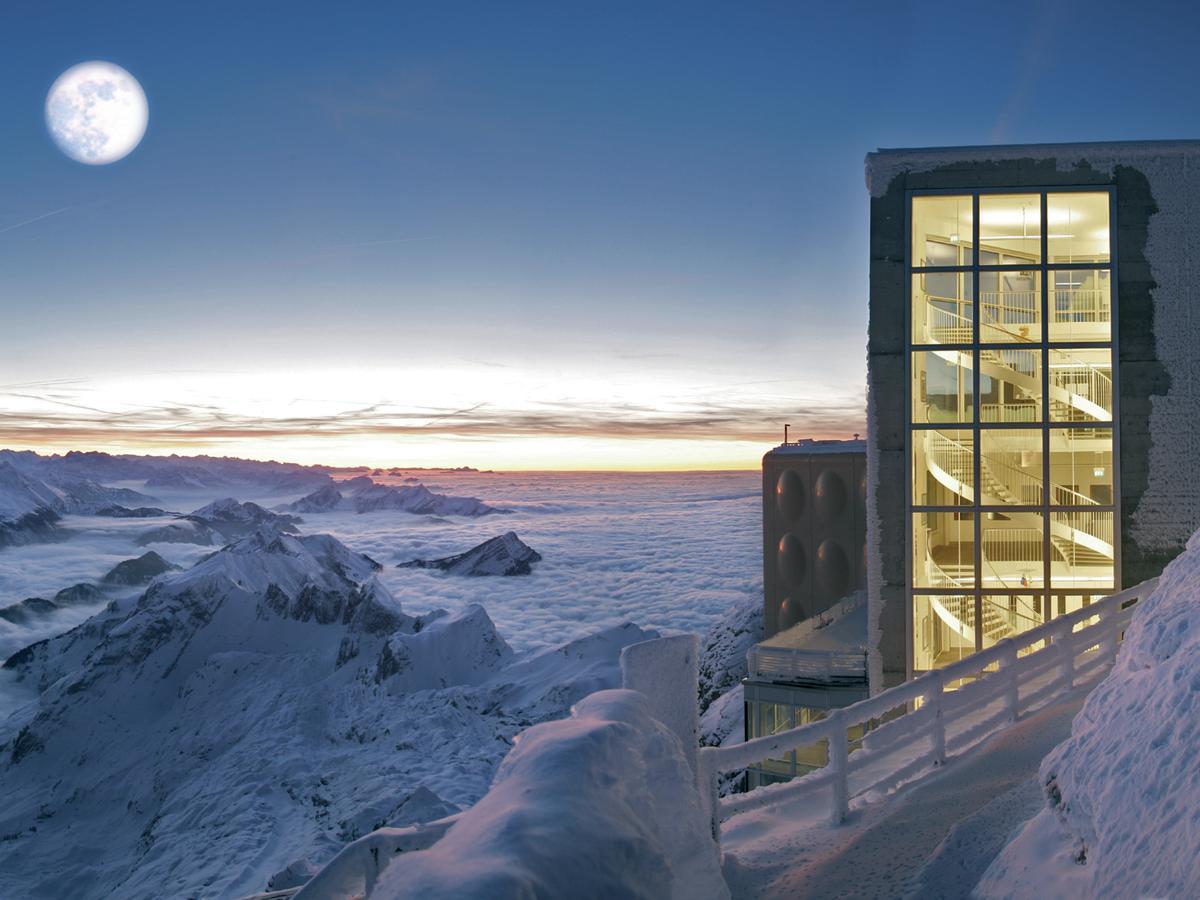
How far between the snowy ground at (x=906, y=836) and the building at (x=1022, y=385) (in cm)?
1015

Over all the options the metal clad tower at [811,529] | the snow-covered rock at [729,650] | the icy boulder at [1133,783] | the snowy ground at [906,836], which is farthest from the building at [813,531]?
the icy boulder at [1133,783]

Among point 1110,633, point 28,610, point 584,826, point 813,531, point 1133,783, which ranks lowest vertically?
point 28,610

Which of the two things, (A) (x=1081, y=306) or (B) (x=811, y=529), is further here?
(B) (x=811, y=529)

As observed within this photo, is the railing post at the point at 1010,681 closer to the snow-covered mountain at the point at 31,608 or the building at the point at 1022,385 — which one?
the building at the point at 1022,385

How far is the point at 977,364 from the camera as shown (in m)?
19.3

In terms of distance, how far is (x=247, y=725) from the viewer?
3794 inches

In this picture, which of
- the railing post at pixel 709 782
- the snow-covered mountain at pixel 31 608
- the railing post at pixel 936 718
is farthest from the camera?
the snow-covered mountain at pixel 31 608

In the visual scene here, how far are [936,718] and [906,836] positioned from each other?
2348 mm

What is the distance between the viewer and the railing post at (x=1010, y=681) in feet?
33.5

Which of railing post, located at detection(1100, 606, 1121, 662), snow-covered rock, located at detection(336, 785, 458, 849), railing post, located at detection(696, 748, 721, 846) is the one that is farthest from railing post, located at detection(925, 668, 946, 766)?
snow-covered rock, located at detection(336, 785, 458, 849)

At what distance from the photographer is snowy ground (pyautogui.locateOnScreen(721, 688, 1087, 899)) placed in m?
6.38

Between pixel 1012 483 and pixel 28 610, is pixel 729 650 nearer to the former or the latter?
pixel 1012 483

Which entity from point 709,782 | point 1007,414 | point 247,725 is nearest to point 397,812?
point 247,725

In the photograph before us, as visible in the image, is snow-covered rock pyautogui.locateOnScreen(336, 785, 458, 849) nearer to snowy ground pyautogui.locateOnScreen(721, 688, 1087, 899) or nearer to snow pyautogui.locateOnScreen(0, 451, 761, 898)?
snow pyautogui.locateOnScreen(0, 451, 761, 898)
